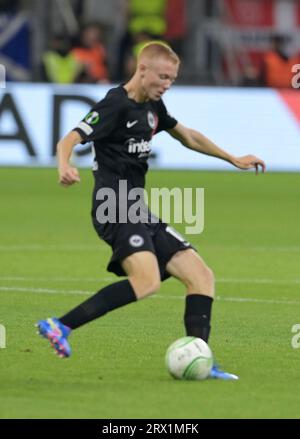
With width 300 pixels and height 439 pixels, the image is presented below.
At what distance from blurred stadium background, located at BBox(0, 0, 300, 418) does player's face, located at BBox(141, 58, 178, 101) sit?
1.73m

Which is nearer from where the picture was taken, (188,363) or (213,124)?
(188,363)

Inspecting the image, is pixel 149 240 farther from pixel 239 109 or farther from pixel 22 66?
pixel 22 66

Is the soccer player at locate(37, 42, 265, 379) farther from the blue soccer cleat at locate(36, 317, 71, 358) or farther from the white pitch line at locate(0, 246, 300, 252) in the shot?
the white pitch line at locate(0, 246, 300, 252)

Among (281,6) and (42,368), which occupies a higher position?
(281,6)

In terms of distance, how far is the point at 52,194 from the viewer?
2116 cm

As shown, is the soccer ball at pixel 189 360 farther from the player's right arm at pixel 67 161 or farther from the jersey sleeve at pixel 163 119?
the jersey sleeve at pixel 163 119

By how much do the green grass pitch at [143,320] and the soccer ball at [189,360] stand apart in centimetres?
11

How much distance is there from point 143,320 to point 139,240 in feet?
8.43

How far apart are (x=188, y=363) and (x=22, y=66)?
22.1 metres

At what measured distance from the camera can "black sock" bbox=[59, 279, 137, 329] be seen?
8.30m
